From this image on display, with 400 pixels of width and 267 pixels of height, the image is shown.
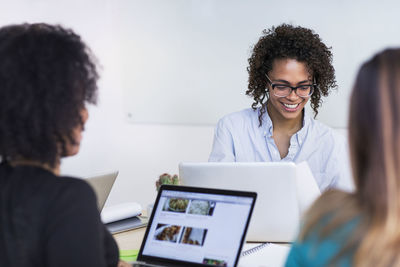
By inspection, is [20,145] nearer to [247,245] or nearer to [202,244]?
[202,244]

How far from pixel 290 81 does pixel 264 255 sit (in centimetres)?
93

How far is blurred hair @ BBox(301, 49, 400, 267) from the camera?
83 centimetres

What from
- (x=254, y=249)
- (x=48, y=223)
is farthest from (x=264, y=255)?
(x=48, y=223)

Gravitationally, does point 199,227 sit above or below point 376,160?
below

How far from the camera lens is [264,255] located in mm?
1672

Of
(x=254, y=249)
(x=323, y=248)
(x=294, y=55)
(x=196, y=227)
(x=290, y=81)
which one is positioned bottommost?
(x=254, y=249)

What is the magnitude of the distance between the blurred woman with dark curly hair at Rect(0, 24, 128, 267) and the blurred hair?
502 mm

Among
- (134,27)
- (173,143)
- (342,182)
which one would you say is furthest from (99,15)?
(342,182)

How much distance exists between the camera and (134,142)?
13.0 ft

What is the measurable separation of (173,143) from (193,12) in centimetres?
97

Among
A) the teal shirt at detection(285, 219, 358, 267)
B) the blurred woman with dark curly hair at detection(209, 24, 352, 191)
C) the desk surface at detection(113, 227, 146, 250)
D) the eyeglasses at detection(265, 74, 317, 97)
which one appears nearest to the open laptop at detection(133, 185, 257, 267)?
the desk surface at detection(113, 227, 146, 250)

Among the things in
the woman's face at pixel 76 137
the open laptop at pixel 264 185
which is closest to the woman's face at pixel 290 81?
the open laptop at pixel 264 185

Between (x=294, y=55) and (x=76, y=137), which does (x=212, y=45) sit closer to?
(x=294, y=55)

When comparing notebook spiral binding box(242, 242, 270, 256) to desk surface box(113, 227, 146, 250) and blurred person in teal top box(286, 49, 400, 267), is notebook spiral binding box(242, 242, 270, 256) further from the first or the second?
blurred person in teal top box(286, 49, 400, 267)
